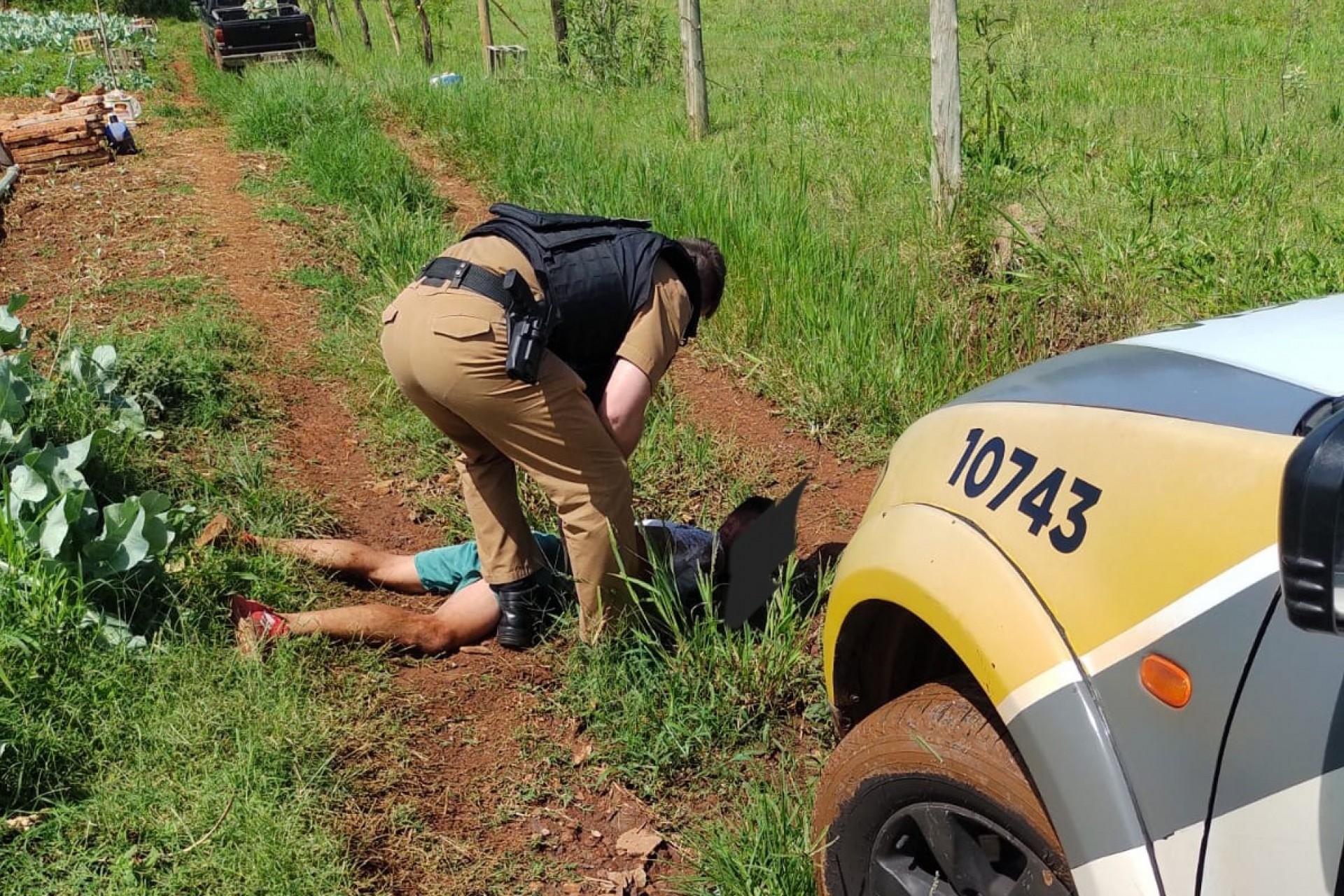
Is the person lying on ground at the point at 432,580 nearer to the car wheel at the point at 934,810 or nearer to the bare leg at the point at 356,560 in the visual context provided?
the bare leg at the point at 356,560

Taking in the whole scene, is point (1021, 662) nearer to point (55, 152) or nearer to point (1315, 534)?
point (1315, 534)

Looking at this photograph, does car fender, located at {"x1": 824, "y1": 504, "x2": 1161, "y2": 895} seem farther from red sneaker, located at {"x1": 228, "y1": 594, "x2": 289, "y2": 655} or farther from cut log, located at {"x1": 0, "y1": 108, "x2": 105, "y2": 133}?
cut log, located at {"x1": 0, "y1": 108, "x2": 105, "y2": 133}

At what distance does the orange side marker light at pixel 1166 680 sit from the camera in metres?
1.41

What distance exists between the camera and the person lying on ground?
11.0 feet

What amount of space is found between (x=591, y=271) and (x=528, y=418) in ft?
1.46

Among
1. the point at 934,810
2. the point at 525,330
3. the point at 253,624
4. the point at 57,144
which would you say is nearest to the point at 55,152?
A: the point at 57,144

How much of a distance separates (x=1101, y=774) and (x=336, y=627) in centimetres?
245

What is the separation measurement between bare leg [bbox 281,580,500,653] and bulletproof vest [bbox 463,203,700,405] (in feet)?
2.94

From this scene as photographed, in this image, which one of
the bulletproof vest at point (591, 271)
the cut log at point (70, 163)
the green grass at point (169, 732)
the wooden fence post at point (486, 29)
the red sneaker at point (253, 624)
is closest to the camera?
the green grass at point (169, 732)

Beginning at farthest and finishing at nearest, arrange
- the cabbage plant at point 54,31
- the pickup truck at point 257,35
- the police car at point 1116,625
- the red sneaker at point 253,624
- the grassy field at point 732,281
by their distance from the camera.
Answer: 1. the cabbage plant at point 54,31
2. the pickup truck at point 257,35
3. the red sneaker at point 253,624
4. the grassy field at point 732,281
5. the police car at point 1116,625

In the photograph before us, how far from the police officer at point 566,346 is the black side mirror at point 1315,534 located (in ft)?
6.97

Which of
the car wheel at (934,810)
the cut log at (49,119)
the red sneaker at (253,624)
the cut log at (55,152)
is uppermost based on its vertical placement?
the cut log at (49,119)

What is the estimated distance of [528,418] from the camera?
3.12 metres

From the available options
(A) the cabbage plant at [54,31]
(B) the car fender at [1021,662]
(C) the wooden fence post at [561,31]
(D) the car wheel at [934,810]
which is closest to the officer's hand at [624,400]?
(B) the car fender at [1021,662]
